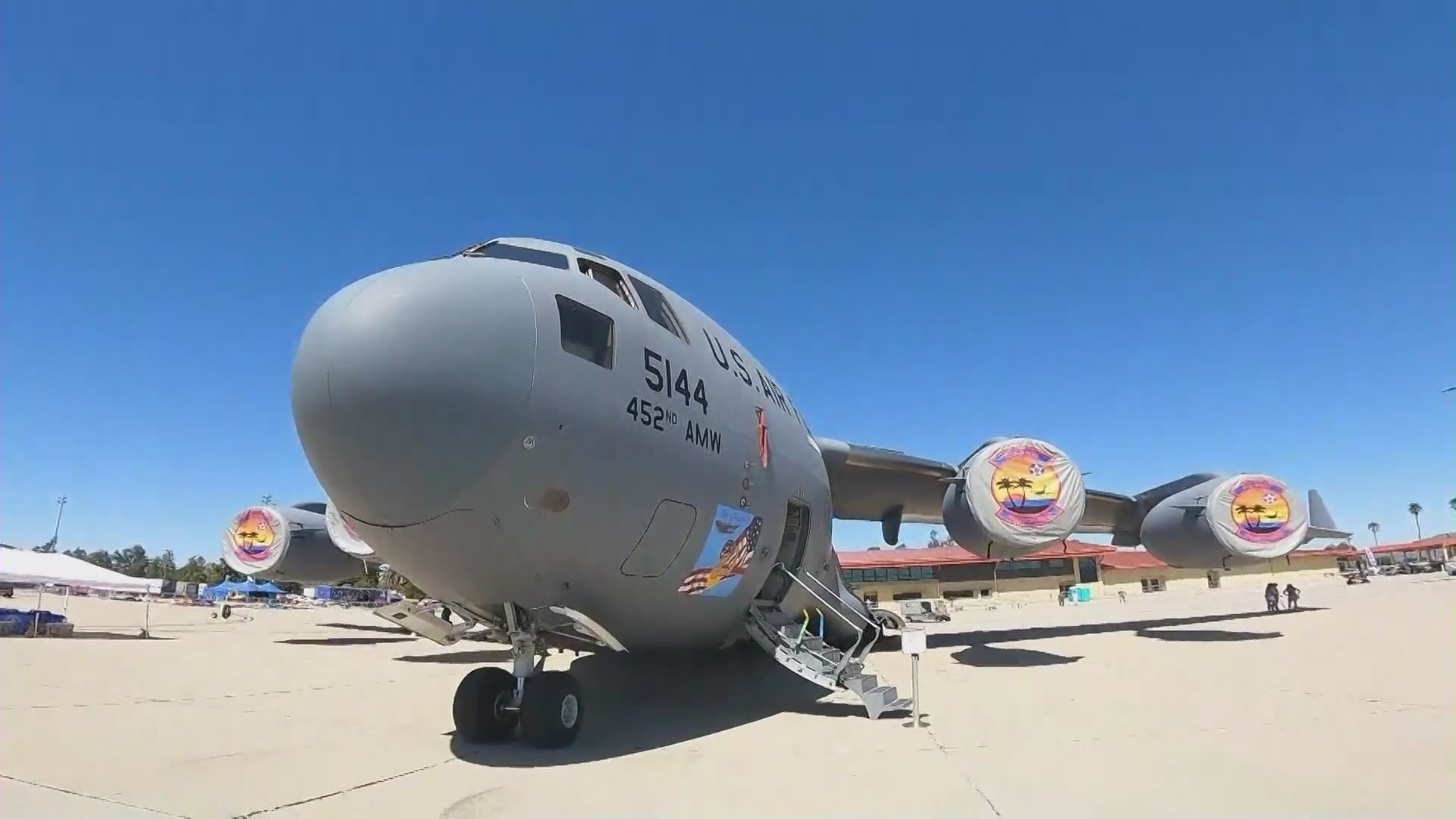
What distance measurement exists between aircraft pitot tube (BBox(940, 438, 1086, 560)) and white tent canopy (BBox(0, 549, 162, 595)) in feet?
94.1

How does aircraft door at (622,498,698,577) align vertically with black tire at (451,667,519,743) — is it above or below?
above

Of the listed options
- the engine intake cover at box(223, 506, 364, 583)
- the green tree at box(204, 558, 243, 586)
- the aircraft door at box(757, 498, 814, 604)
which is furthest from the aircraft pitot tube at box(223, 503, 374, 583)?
the green tree at box(204, 558, 243, 586)

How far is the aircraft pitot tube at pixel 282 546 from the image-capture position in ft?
68.3

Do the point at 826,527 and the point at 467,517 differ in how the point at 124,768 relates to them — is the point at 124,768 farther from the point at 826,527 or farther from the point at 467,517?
the point at 826,527

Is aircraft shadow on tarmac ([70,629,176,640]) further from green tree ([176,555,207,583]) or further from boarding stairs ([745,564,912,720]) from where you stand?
green tree ([176,555,207,583])

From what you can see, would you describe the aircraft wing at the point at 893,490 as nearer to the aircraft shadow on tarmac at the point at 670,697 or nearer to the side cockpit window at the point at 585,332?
the aircraft shadow on tarmac at the point at 670,697

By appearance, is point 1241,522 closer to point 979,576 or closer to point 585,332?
point 585,332

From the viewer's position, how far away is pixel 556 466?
19.6ft

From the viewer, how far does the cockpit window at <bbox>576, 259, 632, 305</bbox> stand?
7.31m

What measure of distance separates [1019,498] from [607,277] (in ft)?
29.5

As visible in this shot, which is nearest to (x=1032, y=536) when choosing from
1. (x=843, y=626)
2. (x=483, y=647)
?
(x=843, y=626)

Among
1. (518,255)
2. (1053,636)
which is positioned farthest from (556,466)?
(1053,636)

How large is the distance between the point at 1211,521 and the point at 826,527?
10.4 meters

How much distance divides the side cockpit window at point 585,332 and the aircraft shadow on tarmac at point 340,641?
1849cm
